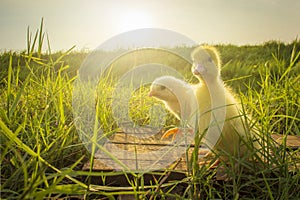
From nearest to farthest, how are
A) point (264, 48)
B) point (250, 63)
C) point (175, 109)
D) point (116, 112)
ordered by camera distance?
point (175, 109)
point (116, 112)
point (250, 63)
point (264, 48)

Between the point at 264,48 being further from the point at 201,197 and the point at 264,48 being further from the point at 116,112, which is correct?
the point at 201,197

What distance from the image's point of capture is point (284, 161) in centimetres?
127

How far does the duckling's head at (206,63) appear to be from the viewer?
1.78 m

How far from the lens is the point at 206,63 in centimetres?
184

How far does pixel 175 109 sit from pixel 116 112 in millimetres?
515

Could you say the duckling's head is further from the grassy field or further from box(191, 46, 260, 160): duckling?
the grassy field

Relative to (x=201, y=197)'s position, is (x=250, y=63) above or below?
above

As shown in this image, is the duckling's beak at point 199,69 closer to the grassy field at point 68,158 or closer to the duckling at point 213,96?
the duckling at point 213,96

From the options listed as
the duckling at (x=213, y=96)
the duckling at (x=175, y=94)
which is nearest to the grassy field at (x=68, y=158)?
the duckling at (x=213, y=96)

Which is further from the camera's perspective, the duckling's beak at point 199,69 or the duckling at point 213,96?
the duckling's beak at point 199,69

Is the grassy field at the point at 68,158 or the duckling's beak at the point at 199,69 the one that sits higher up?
the duckling's beak at the point at 199,69

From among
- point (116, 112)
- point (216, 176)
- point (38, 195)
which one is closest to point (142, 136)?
point (116, 112)

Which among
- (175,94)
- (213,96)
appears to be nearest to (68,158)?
(213,96)

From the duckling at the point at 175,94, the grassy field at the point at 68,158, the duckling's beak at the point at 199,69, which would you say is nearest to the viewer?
the grassy field at the point at 68,158
